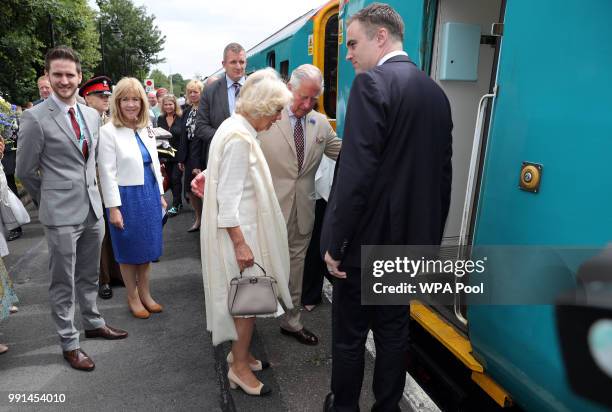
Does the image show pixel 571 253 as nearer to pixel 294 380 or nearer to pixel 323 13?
pixel 294 380

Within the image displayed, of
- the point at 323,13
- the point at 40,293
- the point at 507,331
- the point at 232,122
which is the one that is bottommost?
the point at 40,293

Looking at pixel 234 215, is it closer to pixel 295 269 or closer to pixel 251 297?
pixel 251 297

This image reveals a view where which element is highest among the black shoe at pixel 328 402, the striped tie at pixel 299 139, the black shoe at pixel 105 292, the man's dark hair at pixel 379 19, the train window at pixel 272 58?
the train window at pixel 272 58

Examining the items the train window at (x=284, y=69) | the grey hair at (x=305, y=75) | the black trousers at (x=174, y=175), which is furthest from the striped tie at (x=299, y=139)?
the black trousers at (x=174, y=175)

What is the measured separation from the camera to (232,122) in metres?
2.41

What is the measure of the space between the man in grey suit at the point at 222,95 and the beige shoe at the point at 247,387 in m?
2.33

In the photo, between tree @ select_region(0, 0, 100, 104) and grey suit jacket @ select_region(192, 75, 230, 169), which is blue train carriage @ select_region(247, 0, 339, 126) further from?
tree @ select_region(0, 0, 100, 104)

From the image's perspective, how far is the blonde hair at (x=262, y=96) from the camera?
2.37 m

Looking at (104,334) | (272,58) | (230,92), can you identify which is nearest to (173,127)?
(272,58)

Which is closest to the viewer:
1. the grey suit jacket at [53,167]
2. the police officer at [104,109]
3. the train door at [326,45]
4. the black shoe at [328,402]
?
the black shoe at [328,402]

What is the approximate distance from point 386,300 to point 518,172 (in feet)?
2.72

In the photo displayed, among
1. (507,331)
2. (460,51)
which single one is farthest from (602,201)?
(460,51)

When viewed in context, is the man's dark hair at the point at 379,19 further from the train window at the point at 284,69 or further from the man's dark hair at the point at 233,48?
the train window at the point at 284,69

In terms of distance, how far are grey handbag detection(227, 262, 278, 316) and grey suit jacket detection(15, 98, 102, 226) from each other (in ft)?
4.18
